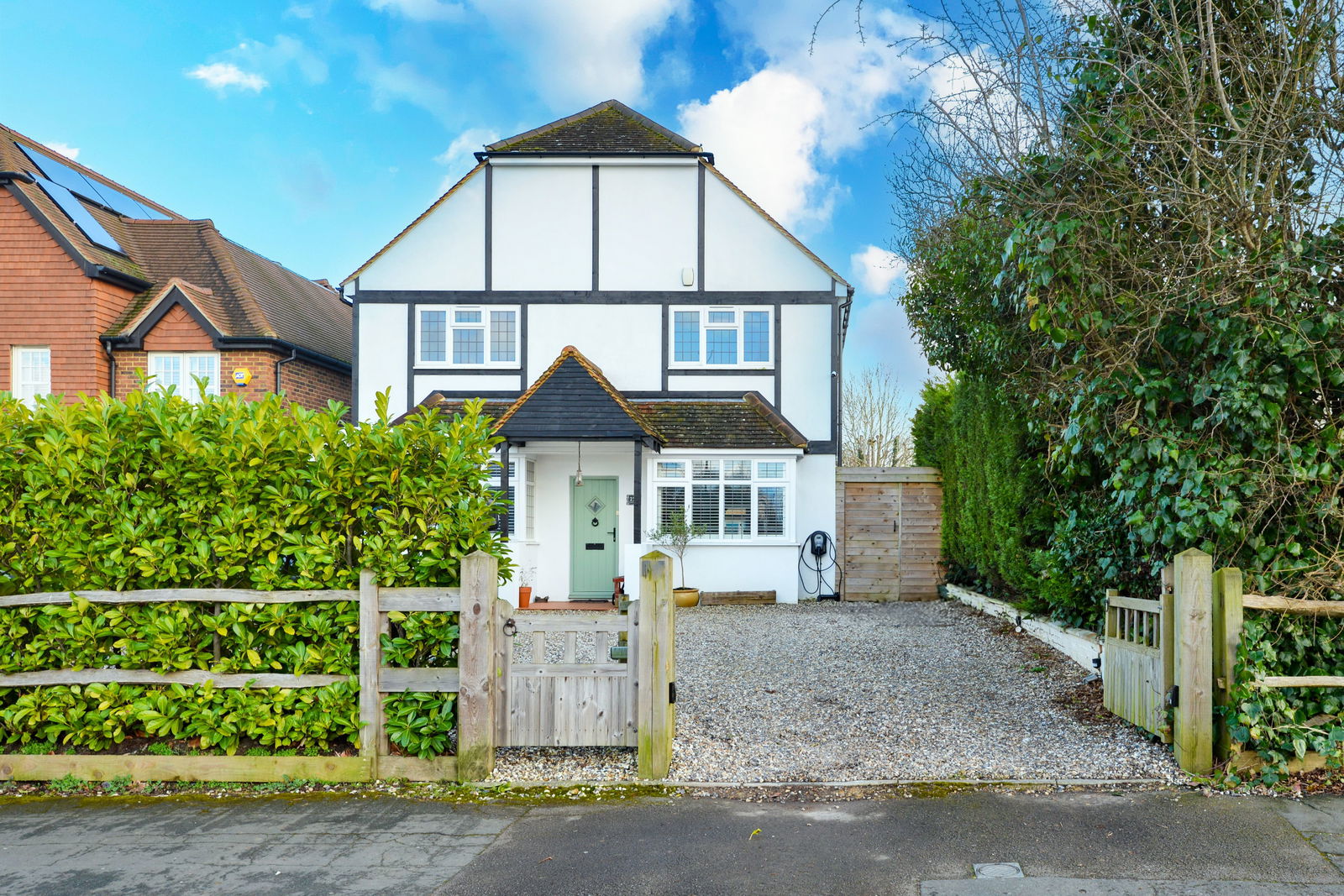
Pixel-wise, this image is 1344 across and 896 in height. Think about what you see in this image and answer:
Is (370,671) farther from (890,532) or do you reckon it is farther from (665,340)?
(890,532)

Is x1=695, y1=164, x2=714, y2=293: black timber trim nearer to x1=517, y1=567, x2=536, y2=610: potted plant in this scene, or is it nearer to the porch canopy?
the porch canopy

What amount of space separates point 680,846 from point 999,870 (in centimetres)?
147

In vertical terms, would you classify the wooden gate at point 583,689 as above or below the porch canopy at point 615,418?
below

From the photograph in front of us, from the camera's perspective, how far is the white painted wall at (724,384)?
15.3 metres

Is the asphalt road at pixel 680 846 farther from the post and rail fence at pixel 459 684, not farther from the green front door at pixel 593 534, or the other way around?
the green front door at pixel 593 534

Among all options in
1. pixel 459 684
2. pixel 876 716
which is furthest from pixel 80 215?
pixel 876 716

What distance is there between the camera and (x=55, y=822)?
15.6 feet

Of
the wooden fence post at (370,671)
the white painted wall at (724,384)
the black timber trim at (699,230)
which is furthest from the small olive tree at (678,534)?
the wooden fence post at (370,671)

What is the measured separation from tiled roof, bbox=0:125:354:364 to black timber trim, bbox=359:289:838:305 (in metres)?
2.62

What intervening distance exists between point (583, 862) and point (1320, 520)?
15.8ft

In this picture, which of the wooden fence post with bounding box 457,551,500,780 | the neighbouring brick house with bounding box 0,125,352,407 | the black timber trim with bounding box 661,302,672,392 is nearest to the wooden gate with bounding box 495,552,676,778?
the wooden fence post with bounding box 457,551,500,780

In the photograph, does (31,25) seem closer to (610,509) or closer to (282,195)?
(282,195)

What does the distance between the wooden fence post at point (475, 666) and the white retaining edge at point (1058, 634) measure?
5382 mm

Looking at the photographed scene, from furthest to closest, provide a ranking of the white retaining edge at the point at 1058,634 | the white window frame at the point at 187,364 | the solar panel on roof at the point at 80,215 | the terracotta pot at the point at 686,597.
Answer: the solar panel on roof at the point at 80,215 < the white window frame at the point at 187,364 < the terracotta pot at the point at 686,597 < the white retaining edge at the point at 1058,634
